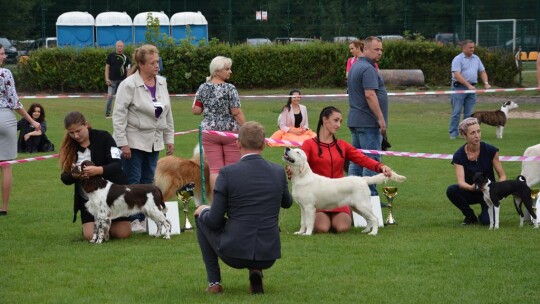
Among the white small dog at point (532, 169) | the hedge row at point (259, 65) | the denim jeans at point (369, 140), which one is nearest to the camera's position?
the white small dog at point (532, 169)

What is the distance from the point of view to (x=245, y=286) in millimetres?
6742

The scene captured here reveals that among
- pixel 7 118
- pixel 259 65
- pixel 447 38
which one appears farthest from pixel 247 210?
pixel 447 38

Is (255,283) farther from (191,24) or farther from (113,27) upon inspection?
(113,27)

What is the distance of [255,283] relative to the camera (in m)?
6.42

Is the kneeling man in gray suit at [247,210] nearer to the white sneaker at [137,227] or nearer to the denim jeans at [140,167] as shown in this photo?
the denim jeans at [140,167]

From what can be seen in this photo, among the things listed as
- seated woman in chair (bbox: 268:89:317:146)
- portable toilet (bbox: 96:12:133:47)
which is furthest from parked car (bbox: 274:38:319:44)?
seated woman in chair (bbox: 268:89:317:146)

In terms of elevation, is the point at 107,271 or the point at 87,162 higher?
the point at 87,162

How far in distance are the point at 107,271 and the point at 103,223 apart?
1304 millimetres

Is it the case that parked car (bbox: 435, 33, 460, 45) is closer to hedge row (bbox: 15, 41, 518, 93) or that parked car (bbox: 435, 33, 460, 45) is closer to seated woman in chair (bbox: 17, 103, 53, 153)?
hedge row (bbox: 15, 41, 518, 93)

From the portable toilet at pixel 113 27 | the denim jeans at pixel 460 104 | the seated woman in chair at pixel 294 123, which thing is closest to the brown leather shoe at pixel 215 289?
the seated woman in chair at pixel 294 123

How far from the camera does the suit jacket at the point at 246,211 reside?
20.1ft

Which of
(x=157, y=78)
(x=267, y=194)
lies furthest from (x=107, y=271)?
(x=157, y=78)

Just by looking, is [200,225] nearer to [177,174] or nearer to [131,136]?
[131,136]

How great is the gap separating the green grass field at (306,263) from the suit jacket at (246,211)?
1.27 feet
